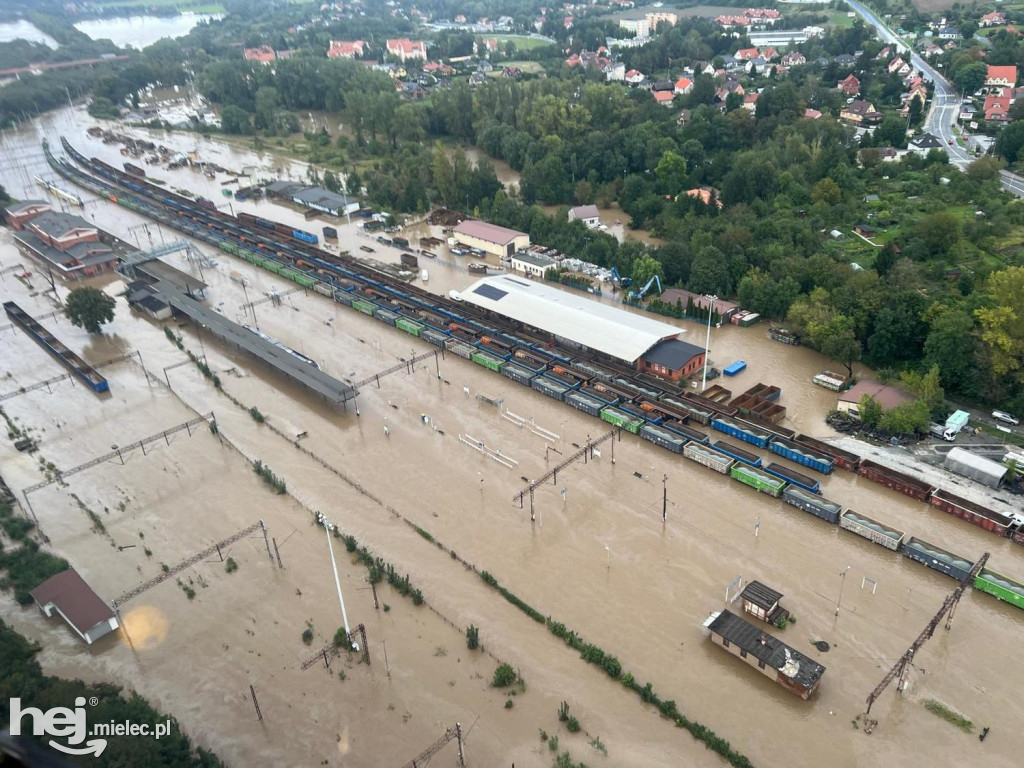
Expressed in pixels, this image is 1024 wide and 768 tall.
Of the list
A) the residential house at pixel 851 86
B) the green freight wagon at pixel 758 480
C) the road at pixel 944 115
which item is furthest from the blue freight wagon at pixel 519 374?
the residential house at pixel 851 86

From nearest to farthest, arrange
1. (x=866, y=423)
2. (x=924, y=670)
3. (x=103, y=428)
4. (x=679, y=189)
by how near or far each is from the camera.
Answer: (x=924, y=670) → (x=866, y=423) → (x=103, y=428) → (x=679, y=189)

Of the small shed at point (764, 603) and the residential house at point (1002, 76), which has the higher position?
the residential house at point (1002, 76)

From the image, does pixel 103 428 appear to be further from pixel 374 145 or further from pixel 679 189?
pixel 374 145

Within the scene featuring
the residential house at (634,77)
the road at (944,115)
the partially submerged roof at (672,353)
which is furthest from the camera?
the residential house at (634,77)

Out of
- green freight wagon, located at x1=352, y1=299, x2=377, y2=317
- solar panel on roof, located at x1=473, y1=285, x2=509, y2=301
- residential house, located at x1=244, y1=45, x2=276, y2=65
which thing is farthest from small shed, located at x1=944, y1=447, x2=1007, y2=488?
residential house, located at x1=244, y1=45, x2=276, y2=65

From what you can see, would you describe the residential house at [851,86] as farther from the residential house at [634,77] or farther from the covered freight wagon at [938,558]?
the covered freight wagon at [938,558]

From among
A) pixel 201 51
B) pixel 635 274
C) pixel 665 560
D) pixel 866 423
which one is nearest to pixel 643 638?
pixel 665 560
